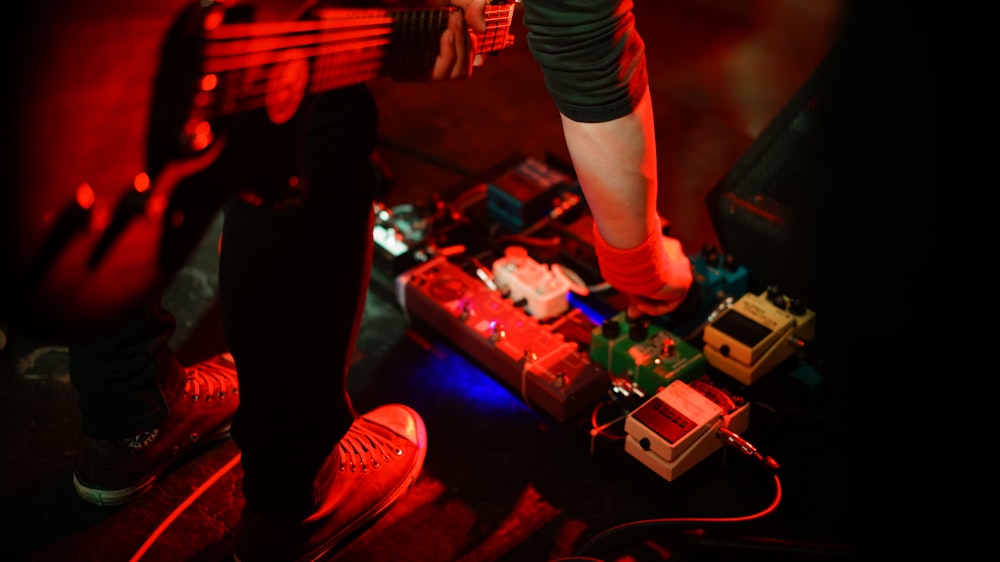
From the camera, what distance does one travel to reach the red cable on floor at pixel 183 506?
69.9 inches

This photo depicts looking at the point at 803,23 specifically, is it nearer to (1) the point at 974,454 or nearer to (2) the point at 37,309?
(1) the point at 974,454

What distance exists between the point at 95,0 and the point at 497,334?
4.09 feet

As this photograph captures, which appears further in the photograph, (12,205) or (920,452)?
(920,452)

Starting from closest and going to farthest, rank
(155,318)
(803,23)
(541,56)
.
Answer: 1. (541,56)
2. (155,318)
3. (803,23)

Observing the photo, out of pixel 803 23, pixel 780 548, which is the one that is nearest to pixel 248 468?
pixel 780 548

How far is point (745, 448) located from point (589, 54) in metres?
0.90

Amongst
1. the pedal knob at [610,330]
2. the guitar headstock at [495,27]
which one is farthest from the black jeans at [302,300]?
the pedal knob at [610,330]

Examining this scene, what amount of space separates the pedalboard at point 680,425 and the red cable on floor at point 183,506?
33.2 inches

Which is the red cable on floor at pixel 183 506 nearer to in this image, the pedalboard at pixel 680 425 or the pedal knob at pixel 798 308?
the pedalboard at pixel 680 425

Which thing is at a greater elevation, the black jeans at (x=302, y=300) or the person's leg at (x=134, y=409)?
the black jeans at (x=302, y=300)

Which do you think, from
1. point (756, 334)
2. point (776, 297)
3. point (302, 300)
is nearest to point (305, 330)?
point (302, 300)

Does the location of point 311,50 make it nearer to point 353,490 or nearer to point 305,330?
point 305,330

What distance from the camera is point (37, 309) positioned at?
102 centimetres

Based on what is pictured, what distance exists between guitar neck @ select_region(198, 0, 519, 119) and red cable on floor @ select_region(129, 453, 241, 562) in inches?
40.2
